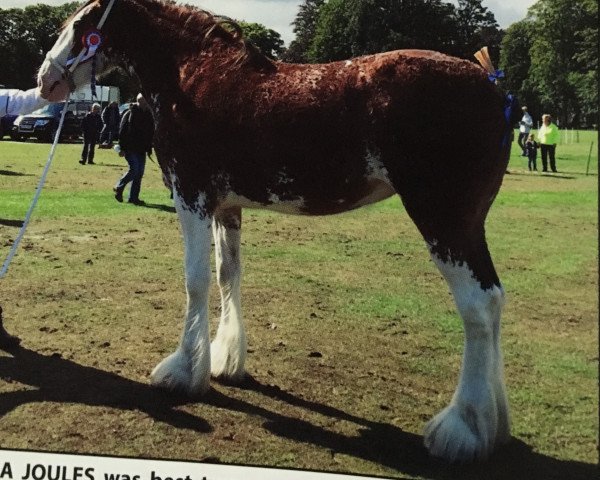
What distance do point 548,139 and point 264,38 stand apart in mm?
1213

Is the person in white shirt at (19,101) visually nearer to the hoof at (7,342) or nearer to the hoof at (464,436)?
the hoof at (7,342)

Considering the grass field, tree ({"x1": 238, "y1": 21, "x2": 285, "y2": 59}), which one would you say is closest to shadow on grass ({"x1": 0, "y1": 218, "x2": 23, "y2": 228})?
the grass field

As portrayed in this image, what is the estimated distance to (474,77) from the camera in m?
2.19

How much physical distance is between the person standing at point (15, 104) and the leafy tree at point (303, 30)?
1.14 metres

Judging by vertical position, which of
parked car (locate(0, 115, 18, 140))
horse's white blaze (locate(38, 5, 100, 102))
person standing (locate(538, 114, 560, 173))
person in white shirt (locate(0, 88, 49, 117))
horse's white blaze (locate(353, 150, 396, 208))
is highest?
horse's white blaze (locate(38, 5, 100, 102))

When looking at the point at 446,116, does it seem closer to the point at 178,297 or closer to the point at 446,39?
the point at 446,39

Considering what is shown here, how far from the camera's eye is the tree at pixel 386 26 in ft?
7.98

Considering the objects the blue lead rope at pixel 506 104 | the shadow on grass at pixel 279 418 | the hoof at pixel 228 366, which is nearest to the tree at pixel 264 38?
the blue lead rope at pixel 506 104

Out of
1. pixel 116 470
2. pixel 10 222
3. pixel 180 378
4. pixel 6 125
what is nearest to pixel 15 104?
pixel 6 125

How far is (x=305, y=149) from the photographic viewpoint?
94.7 inches

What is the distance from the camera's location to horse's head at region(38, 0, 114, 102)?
2752 millimetres

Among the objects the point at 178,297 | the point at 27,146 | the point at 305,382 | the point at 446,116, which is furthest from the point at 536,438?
the point at 27,146

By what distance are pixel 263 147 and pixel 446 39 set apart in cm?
78

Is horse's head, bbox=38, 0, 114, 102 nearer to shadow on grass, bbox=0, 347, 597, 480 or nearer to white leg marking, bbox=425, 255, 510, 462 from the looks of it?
shadow on grass, bbox=0, 347, 597, 480
